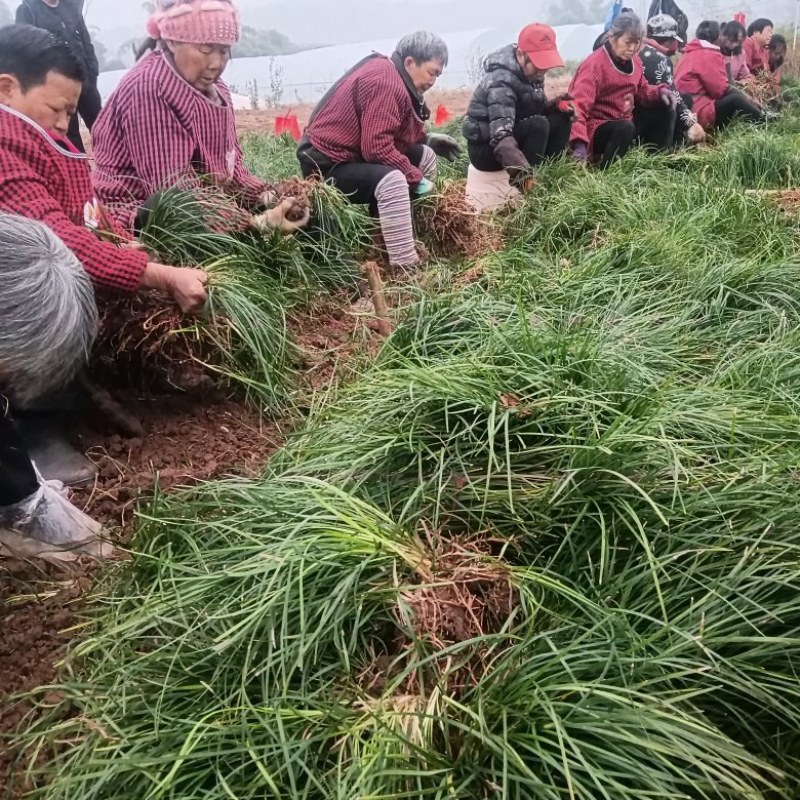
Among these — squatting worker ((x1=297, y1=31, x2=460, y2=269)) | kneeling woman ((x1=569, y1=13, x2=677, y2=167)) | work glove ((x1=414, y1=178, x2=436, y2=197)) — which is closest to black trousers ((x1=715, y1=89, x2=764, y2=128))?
kneeling woman ((x1=569, y1=13, x2=677, y2=167))

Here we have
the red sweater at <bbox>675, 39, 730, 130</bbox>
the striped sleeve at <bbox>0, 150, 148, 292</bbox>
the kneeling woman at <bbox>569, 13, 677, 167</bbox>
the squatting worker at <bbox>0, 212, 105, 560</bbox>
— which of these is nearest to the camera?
the squatting worker at <bbox>0, 212, 105, 560</bbox>

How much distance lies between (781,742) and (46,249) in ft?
6.11

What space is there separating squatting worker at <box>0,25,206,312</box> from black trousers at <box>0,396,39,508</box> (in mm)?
499

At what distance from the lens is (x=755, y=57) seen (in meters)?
9.23

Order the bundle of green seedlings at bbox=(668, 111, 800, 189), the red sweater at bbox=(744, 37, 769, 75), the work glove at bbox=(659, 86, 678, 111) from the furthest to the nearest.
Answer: the red sweater at bbox=(744, 37, 769, 75) < the work glove at bbox=(659, 86, 678, 111) < the bundle of green seedlings at bbox=(668, 111, 800, 189)

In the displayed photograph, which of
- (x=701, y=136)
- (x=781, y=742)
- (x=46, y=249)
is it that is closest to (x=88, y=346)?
(x=46, y=249)

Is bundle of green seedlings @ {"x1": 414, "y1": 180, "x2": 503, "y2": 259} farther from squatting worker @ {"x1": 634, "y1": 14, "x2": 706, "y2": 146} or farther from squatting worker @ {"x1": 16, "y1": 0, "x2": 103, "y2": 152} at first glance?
squatting worker @ {"x1": 634, "y1": 14, "x2": 706, "y2": 146}

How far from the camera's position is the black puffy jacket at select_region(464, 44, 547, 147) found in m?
4.96

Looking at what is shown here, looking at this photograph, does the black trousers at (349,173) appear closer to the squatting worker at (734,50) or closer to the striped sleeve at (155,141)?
the striped sleeve at (155,141)

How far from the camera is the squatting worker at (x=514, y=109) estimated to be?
4891 millimetres

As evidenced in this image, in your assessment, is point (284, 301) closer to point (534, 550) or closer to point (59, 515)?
point (59, 515)

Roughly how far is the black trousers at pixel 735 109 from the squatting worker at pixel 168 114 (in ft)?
17.7

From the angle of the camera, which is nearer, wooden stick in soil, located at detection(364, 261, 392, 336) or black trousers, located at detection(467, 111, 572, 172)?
wooden stick in soil, located at detection(364, 261, 392, 336)

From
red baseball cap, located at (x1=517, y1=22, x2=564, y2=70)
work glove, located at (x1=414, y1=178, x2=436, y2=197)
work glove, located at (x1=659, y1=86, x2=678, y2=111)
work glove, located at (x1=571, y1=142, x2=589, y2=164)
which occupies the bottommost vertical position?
work glove, located at (x1=571, y1=142, x2=589, y2=164)
